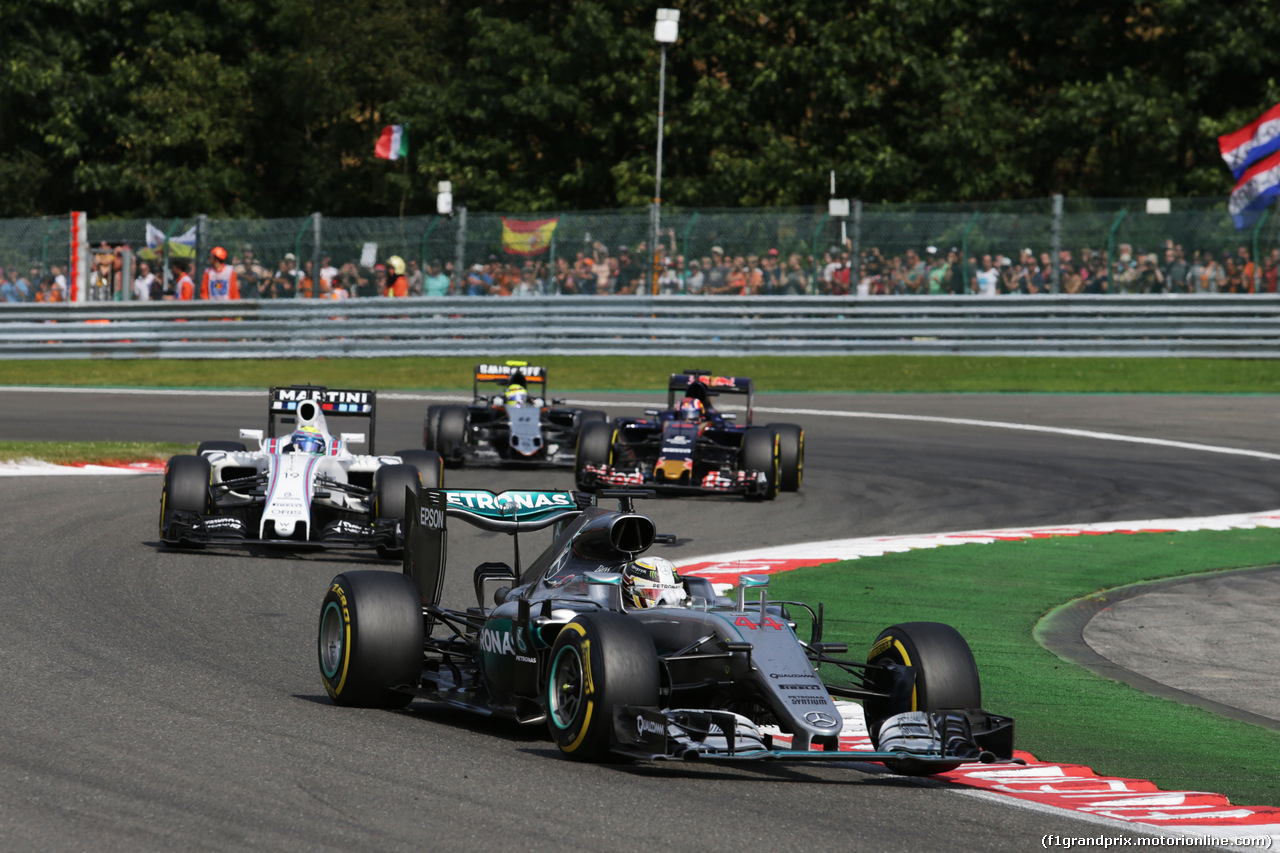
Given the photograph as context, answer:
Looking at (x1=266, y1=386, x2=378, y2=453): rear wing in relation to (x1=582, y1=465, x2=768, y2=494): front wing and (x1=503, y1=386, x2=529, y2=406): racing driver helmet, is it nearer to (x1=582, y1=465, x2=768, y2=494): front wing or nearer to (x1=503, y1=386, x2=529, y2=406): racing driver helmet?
(x1=582, y1=465, x2=768, y2=494): front wing

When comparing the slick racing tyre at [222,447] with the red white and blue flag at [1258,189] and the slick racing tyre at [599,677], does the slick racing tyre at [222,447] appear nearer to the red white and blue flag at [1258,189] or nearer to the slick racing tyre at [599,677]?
the slick racing tyre at [599,677]

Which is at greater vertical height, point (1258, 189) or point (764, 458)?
point (1258, 189)

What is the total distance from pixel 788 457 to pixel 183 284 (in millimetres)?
18057

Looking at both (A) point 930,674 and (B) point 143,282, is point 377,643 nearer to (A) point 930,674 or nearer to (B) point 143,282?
(A) point 930,674

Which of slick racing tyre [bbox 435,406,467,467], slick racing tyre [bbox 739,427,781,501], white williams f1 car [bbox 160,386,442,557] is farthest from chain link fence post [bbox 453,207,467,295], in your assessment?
white williams f1 car [bbox 160,386,442,557]

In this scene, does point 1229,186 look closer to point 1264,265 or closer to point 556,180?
point 1264,265

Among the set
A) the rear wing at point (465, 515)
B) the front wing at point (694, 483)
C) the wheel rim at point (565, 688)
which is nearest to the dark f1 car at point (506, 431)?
the front wing at point (694, 483)

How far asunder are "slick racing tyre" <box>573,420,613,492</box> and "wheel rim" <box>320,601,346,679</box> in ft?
31.5

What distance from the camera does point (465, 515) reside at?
8.76m

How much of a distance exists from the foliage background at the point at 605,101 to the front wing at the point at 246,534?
3095 cm

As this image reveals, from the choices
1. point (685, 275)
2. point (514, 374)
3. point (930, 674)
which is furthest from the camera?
point (685, 275)

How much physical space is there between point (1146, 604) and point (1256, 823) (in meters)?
6.04

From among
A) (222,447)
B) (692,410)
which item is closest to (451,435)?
(692,410)

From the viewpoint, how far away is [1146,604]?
12.2m
